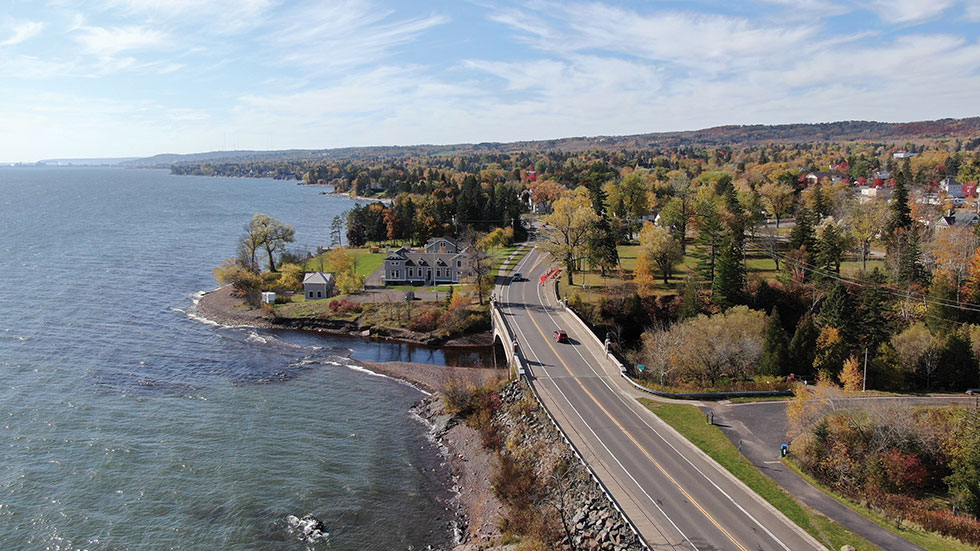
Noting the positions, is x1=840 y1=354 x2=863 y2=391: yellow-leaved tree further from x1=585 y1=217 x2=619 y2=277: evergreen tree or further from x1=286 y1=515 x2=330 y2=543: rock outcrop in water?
x1=286 y1=515 x2=330 y2=543: rock outcrop in water

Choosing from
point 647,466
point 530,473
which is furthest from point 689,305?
point 530,473

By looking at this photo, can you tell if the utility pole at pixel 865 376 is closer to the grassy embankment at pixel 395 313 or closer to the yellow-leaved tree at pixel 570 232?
the yellow-leaved tree at pixel 570 232

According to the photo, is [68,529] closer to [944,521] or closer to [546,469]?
[546,469]

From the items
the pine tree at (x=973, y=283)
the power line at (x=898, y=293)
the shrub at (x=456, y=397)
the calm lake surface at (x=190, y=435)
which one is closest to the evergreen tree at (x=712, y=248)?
the power line at (x=898, y=293)

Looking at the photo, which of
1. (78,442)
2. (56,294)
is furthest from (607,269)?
(56,294)

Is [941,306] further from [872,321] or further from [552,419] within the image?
[552,419]

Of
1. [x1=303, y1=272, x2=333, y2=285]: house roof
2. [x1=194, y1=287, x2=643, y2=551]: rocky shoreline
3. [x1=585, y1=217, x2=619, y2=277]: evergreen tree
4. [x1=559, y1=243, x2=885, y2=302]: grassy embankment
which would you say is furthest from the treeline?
[x1=303, y1=272, x2=333, y2=285]: house roof
